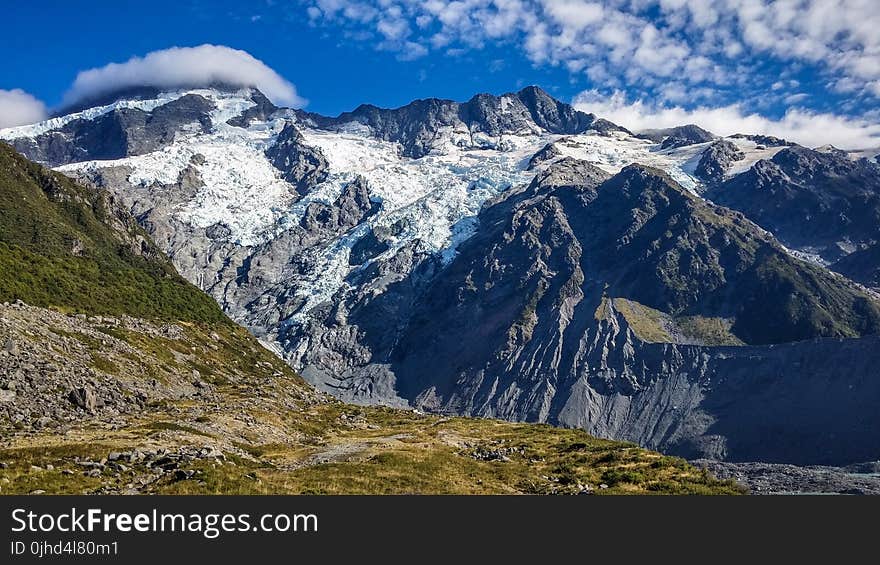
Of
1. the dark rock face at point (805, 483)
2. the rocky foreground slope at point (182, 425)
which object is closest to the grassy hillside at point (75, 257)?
the rocky foreground slope at point (182, 425)

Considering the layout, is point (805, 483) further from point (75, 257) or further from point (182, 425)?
point (75, 257)

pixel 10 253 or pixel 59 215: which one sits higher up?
pixel 59 215

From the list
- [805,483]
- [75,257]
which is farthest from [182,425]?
[75,257]

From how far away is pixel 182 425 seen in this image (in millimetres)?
58969

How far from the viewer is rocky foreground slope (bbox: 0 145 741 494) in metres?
36.8

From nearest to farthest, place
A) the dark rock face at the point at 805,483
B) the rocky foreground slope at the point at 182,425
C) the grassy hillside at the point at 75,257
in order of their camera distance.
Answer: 1. the rocky foreground slope at the point at 182,425
2. the dark rock face at the point at 805,483
3. the grassy hillside at the point at 75,257

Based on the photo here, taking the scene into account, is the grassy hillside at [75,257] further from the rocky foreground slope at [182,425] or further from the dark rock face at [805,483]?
the dark rock face at [805,483]

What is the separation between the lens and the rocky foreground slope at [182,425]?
3675cm

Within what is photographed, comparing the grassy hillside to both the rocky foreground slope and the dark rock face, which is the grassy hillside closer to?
the rocky foreground slope

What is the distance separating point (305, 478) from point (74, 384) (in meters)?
42.3
